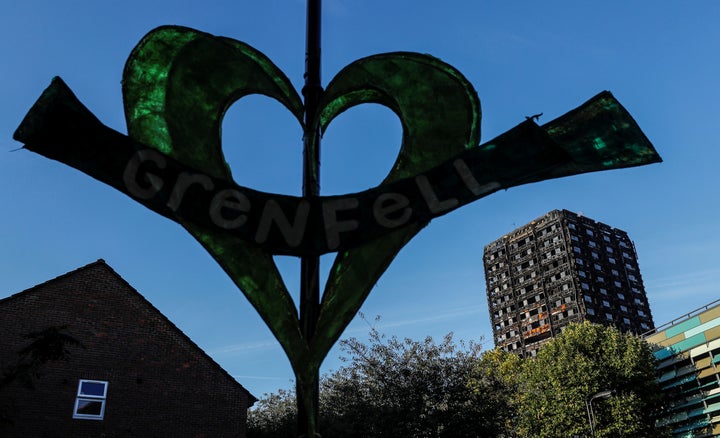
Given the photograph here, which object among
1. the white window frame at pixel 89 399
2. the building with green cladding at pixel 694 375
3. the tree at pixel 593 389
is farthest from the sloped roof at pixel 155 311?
the building with green cladding at pixel 694 375

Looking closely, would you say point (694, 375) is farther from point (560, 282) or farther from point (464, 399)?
point (560, 282)

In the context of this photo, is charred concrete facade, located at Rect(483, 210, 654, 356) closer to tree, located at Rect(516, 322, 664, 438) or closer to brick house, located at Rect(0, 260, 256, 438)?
tree, located at Rect(516, 322, 664, 438)

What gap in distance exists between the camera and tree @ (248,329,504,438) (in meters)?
22.2

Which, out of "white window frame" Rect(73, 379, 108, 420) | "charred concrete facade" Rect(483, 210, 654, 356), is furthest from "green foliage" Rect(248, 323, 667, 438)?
"charred concrete facade" Rect(483, 210, 654, 356)

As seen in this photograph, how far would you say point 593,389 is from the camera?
32812 mm

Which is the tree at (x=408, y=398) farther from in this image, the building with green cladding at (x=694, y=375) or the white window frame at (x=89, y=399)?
the building with green cladding at (x=694, y=375)

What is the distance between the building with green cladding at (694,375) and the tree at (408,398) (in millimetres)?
18581

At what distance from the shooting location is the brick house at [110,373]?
1756 centimetres

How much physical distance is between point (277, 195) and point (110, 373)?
16023 mm

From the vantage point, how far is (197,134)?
18.6 ft

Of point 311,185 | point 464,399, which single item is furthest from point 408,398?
point 311,185

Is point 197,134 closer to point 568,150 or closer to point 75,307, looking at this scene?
point 568,150

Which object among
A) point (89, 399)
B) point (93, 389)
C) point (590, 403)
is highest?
point (590, 403)

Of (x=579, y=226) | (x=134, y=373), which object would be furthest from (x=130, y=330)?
(x=579, y=226)
